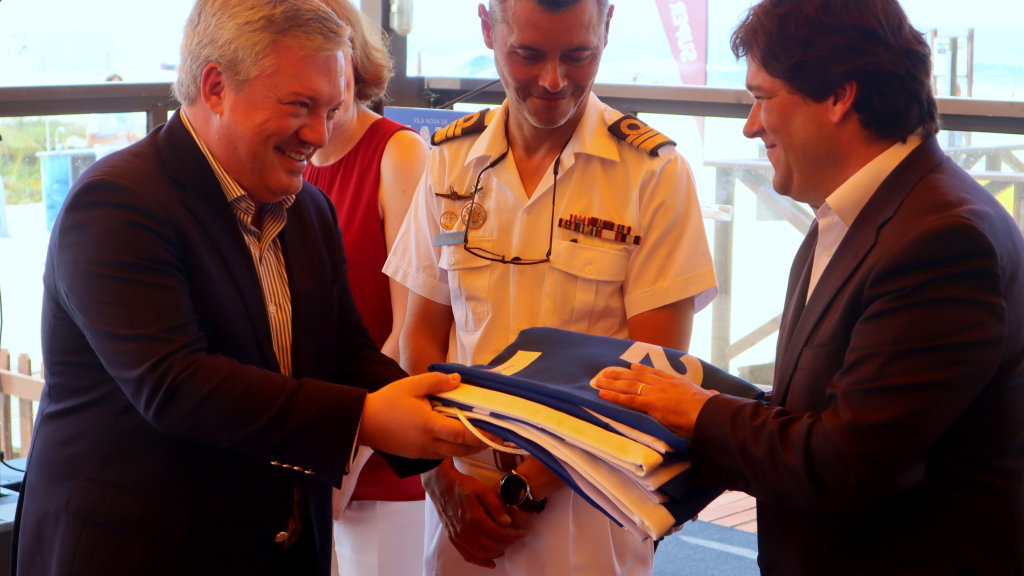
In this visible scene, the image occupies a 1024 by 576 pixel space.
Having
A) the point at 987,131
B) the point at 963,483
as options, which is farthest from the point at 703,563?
the point at 963,483

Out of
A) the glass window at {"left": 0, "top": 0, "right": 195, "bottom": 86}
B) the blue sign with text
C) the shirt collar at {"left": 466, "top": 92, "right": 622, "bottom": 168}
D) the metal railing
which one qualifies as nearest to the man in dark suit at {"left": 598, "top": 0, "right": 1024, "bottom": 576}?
the shirt collar at {"left": 466, "top": 92, "right": 622, "bottom": 168}

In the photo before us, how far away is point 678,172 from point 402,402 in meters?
0.82

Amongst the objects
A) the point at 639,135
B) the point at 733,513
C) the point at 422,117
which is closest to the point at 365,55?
the point at 639,135

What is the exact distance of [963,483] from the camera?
3.98ft

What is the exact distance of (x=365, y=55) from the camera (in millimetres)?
2248

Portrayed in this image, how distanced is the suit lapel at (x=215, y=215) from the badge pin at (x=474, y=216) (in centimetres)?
64

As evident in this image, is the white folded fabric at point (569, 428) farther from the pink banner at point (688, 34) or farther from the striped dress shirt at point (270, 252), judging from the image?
the pink banner at point (688, 34)

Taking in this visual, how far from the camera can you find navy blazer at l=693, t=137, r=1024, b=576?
1114 millimetres

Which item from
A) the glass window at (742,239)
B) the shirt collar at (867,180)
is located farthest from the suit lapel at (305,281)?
the glass window at (742,239)

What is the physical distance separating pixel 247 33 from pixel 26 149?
412 centimetres

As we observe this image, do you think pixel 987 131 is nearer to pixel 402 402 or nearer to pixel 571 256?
pixel 571 256

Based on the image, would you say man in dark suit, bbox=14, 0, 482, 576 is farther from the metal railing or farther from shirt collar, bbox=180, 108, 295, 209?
the metal railing

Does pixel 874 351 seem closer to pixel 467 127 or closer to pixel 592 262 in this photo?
pixel 592 262

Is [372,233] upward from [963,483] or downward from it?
upward
